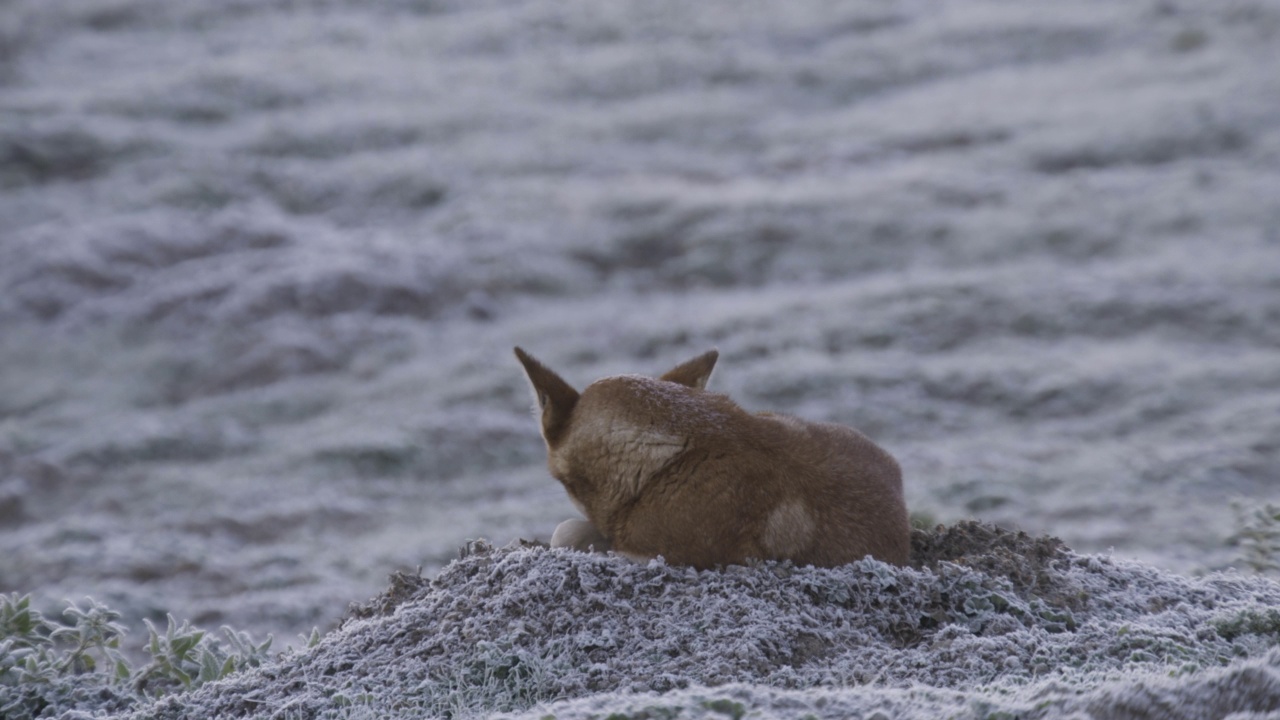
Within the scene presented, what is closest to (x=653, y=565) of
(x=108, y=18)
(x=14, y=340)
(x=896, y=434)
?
(x=896, y=434)

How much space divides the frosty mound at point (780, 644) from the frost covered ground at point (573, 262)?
1.12 ft

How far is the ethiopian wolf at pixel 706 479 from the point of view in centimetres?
459

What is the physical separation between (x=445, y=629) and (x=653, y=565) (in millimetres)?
747

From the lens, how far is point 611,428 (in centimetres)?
485

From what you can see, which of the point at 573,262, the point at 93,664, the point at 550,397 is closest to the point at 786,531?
the point at 550,397

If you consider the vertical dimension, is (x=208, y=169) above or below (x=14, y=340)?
above

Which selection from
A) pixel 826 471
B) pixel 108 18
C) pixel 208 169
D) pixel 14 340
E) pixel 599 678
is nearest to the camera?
pixel 599 678

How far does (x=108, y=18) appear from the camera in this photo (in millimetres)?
26672

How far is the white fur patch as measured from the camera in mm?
4586

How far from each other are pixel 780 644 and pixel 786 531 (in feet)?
2.02

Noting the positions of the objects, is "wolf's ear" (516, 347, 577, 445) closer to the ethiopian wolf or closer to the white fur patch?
the ethiopian wolf

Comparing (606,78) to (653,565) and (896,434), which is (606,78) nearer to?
(896,434)

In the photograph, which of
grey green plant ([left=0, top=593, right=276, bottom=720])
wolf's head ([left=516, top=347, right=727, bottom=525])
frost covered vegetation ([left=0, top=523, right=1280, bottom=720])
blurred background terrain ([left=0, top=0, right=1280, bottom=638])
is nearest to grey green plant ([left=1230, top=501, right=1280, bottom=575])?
frost covered vegetation ([left=0, top=523, right=1280, bottom=720])

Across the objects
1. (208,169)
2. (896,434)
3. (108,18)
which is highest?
(108,18)
